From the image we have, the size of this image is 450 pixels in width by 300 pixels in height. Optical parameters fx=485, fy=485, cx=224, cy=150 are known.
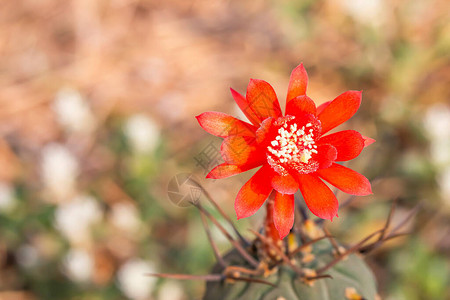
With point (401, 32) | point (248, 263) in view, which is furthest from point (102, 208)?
point (401, 32)

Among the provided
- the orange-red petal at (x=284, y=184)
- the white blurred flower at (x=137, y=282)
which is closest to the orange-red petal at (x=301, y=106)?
the orange-red petal at (x=284, y=184)

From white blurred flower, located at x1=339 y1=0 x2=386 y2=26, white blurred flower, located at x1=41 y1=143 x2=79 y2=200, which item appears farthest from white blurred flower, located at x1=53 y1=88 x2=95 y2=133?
white blurred flower, located at x1=339 y1=0 x2=386 y2=26

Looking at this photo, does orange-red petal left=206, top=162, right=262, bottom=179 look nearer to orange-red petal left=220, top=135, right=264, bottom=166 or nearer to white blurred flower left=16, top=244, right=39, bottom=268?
orange-red petal left=220, top=135, right=264, bottom=166

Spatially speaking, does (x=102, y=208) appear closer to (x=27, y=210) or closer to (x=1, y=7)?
(x=27, y=210)

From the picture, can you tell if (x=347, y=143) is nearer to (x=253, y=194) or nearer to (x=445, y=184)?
(x=253, y=194)

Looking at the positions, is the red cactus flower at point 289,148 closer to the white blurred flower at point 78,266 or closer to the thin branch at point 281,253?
the thin branch at point 281,253

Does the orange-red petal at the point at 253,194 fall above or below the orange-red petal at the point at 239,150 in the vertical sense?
below

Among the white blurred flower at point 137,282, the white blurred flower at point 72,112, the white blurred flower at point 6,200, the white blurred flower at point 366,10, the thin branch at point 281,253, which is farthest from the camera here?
the white blurred flower at point 366,10

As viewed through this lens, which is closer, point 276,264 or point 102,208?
point 276,264
